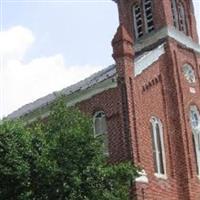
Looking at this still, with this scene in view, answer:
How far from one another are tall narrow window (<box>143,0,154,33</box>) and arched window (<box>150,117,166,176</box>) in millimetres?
5928

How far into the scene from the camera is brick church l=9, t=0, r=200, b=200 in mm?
21938

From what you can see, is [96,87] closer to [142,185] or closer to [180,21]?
[142,185]

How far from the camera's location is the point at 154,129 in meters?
23.5

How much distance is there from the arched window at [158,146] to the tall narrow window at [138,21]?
20.1 feet

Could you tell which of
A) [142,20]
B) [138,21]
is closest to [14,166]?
[142,20]

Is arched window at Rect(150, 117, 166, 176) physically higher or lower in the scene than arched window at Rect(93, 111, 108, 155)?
lower

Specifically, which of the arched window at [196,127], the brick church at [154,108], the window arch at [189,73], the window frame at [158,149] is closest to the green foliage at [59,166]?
the brick church at [154,108]

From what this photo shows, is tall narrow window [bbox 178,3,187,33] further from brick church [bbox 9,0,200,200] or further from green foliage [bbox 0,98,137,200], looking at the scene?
green foliage [bbox 0,98,137,200]

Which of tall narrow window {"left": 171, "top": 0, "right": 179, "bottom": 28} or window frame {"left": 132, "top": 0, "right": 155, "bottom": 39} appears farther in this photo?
tall narrow window {"left": 171, "top": 0, "right": 179, "bottom": 28}

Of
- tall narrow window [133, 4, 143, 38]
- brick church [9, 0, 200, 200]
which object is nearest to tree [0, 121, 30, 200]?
brick church [9, 0, 200, 200]

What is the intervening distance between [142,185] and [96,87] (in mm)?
4883

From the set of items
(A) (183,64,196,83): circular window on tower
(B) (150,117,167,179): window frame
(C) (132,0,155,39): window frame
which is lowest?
(B) (150,117,167,179): window frame

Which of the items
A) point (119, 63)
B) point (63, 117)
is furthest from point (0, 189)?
point (119, 63)

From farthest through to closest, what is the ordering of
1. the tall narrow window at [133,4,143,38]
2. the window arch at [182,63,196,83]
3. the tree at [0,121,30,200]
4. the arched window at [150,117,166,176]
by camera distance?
the tall narrow window at [133,4,143,38], the window arch at [182,63,196,83], the arched window at [150,117,166,176], the tree at [0,121,30,200]
